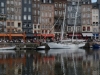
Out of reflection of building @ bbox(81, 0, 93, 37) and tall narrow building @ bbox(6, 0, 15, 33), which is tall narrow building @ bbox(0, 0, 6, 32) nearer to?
tall narrow building @ bbox(6, 0, 15, 33)

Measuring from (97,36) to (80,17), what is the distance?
850 centimetres

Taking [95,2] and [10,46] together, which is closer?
[10,46]

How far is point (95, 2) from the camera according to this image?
102188 mm

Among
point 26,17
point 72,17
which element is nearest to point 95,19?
point 72,17

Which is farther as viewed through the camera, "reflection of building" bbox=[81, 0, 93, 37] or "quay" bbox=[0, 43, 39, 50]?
"reflection of building" bbox=[81, 0, 93, 37]

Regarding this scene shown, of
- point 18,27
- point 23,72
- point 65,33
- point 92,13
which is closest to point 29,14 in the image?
point 18,27

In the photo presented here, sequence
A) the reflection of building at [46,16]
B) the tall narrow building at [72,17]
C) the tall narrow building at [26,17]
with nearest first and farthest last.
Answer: the tall narrow building at [26,17], the reflection of building at [46,16], the tall narrow building at [72,17]

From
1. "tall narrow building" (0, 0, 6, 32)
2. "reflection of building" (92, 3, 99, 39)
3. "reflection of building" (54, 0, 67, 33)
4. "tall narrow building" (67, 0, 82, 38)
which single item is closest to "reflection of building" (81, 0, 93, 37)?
"reflection of building" (92, 3, 99, 39)

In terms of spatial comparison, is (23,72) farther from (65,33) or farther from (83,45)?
(65,33)

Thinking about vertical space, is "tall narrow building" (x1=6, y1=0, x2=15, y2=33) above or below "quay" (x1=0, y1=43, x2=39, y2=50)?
above

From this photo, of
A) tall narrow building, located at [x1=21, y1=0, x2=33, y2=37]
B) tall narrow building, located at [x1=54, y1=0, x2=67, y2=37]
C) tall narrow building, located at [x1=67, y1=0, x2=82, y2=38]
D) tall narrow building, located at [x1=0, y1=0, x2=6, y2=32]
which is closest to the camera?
tall narrow building, located at [x1=0, y1=0, x2=6, y2=32]

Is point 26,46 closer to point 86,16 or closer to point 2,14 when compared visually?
point 2,14

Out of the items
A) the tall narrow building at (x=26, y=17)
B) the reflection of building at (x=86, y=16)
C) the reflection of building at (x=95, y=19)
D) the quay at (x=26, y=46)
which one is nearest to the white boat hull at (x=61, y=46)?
the quay at (x=26, y=46)

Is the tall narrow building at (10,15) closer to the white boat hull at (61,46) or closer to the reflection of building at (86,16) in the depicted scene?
→ the white boat hull at (61,46)
